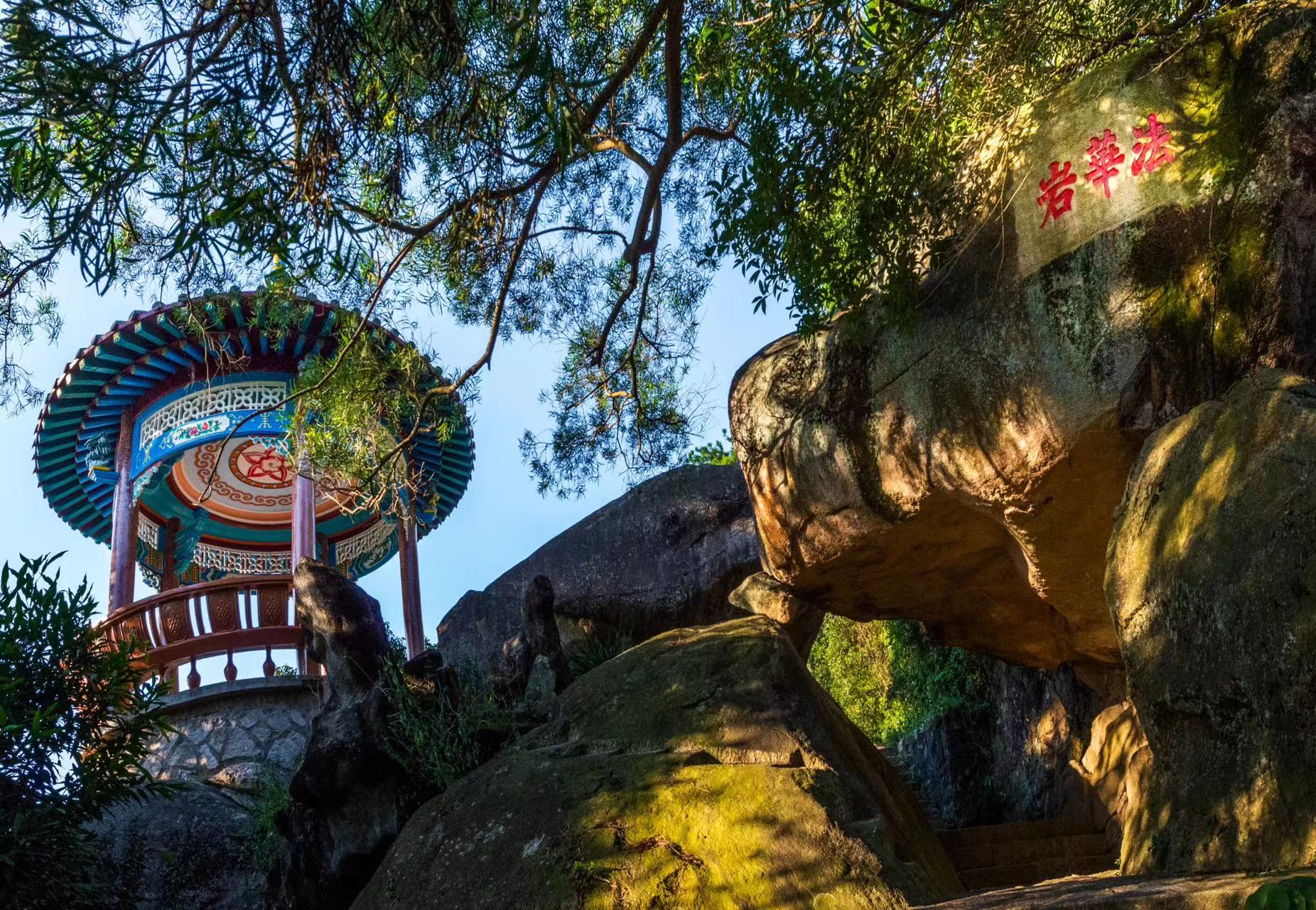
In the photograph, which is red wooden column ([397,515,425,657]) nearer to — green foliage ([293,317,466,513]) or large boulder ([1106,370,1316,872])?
green foliage ([293,317,466,513])

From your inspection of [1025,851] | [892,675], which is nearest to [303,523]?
[892,675]

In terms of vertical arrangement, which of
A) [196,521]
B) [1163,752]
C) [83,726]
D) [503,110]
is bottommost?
[1163,752]

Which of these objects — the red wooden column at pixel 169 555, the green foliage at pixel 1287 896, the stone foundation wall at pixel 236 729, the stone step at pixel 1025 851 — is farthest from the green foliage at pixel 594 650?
the red wooden column at pixel 169 555

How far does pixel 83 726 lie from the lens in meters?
6.70

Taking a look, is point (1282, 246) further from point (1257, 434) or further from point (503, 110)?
point (503, 110)

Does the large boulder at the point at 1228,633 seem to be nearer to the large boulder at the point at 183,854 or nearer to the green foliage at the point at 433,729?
the green foliage at the point at 433,729

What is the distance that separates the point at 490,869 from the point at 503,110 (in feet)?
14.0

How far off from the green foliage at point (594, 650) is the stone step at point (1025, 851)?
111 inches

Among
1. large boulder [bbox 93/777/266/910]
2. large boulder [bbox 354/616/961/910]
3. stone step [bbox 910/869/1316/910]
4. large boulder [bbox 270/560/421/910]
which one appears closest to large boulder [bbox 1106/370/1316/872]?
stone step [bbox 910/869/1316/910]

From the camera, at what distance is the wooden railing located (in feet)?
34.9

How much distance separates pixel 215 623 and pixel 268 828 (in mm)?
3282

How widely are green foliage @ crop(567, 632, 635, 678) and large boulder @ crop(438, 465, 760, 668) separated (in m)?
0.11

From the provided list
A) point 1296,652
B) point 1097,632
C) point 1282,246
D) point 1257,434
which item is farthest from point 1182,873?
point 1097,632

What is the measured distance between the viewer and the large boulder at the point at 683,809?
483 centimetres
